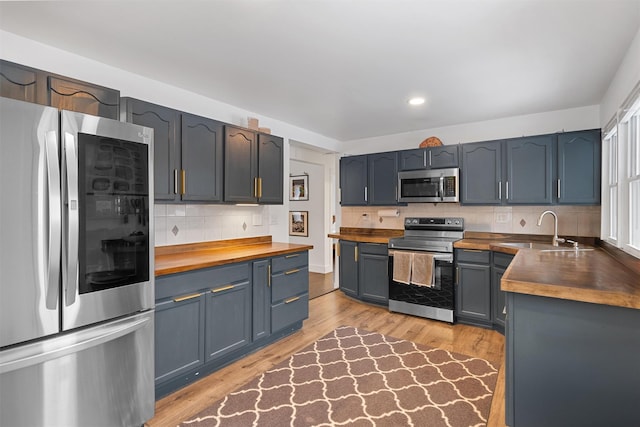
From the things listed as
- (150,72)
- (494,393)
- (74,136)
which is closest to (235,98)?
(150,72)

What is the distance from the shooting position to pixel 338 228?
543 cm

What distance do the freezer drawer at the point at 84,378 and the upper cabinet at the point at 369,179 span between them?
327 centimetres

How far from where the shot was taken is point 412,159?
14.2ft

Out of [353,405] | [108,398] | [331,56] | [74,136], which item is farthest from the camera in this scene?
[331,56]

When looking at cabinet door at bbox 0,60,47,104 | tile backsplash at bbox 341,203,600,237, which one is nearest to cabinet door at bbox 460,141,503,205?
tile backsplash at bbox 341,203,600,237

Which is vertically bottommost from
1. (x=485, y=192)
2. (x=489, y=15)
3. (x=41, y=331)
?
(x=41, y=331)

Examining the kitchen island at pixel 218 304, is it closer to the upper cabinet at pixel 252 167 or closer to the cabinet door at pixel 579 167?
the upper cabinet at pixel 252 167

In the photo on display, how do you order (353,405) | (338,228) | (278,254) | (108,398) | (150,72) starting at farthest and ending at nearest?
(338,228)
(278,254)
(150,72)
(353,405)
(108,398)

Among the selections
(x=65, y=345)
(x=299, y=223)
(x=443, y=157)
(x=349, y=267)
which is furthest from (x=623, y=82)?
(x=299, y=223)

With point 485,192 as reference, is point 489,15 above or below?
above

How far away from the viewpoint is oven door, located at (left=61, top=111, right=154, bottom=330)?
1647 millimetres

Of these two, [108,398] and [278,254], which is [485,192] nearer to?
[278,254]

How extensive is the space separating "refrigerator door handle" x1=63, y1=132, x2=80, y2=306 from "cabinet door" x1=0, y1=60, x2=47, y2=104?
0.53 meters

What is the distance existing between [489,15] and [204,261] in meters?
2.44
